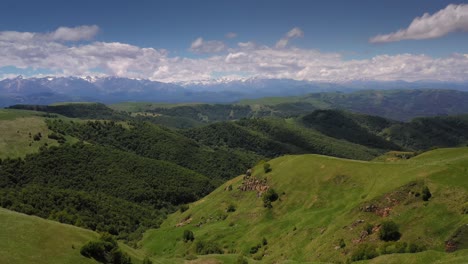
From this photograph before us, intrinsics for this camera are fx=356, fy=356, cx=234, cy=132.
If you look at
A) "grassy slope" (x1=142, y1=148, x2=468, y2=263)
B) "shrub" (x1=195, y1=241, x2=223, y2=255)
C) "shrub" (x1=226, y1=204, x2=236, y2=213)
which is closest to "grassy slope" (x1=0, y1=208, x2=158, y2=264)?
"grassy slope" (x1=142, y1=148, x2=468, y2=263)

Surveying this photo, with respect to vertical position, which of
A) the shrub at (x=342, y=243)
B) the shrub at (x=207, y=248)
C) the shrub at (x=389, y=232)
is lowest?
the shrub at (x=207, y=248)

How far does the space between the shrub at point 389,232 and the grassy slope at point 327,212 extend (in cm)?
143

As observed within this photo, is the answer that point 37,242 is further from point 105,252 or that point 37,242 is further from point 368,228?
point 368,228

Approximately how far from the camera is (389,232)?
65938 mm

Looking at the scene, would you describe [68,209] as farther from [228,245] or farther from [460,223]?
[460,223]

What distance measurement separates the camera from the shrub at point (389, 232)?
216ft

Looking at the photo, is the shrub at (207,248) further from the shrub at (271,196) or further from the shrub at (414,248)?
the shrub at (414,248)

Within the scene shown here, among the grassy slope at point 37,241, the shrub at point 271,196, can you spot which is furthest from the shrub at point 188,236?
the grassy slope at point 37,241

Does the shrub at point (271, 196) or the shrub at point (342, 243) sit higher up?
the shrub at point (342, 243)

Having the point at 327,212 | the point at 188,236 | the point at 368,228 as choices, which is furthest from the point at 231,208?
the point at 368,228

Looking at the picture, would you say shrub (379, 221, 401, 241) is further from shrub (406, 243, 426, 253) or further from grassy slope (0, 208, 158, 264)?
grassy slope (0, 208, 158, 264)

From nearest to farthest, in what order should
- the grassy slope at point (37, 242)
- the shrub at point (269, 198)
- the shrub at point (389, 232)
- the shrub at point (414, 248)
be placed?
→ the grassy slope at point (37, 242)
the shrub at point (414, 248)
the shrub at point (389, 232)
the shrub at point (269, 198)

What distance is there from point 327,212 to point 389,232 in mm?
22706

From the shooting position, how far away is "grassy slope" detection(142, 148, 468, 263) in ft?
219
